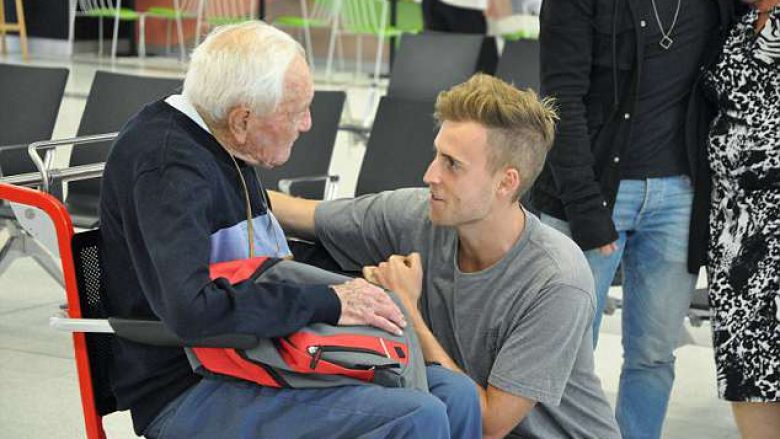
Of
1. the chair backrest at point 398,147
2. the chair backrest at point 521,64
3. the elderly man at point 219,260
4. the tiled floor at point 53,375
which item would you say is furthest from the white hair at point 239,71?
the chair backrest at point 521,64

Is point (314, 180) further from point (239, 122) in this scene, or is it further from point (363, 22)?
point (363, 22)

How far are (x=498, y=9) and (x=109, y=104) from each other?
5534mm

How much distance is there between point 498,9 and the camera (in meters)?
9.68

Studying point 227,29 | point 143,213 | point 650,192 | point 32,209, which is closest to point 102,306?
point 32,209

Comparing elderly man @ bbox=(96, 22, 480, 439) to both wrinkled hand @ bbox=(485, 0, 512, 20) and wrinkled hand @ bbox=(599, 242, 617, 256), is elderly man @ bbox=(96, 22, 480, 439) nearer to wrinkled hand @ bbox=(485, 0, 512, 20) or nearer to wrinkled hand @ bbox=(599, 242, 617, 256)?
wrinkled hand @ bbox=(599, 242, 617, 256)

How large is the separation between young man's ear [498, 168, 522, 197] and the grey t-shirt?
0.07 metres

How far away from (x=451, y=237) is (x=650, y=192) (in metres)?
0.62

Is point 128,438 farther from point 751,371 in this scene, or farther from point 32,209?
point 751,371

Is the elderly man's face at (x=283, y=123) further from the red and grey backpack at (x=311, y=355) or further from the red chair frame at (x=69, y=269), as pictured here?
the red chair frame at (x=69, y=269)

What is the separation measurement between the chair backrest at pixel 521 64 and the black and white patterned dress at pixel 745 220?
8.72ft

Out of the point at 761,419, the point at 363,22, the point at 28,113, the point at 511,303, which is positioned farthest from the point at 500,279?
the point at 363,22

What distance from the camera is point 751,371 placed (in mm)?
2719

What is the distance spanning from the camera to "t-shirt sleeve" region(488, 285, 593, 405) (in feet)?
6.79

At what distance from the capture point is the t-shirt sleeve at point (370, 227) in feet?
7.58
